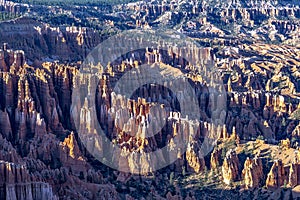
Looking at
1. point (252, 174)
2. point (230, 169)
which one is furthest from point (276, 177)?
point (230, 169)

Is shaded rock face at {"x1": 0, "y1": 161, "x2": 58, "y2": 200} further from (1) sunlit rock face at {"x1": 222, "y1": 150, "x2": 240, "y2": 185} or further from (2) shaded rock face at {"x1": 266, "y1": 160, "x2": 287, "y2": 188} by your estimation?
(2) shaded rock face at {"x1": 266, "y1": 160, "x2": 287, "y2": 188}

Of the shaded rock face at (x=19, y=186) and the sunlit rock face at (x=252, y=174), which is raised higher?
the shaded rock face at (x=19, y=186)

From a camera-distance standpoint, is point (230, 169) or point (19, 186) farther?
point (230, 169)

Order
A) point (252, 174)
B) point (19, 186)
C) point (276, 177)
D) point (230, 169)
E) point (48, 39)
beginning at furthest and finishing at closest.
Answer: point (48, 39) → point (230, 169) → point (252, 174) → point (276, 177) → point (19, 186)

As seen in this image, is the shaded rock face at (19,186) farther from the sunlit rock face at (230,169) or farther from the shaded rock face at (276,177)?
the shaded rock face at (276,177)

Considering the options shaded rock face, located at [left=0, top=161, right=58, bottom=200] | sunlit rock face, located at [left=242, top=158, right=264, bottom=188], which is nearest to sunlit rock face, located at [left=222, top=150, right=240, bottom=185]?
sunlit rock face, located at [left=242, top=158, right=264, bottom=188]

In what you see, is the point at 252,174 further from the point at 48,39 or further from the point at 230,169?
the point at 48,39

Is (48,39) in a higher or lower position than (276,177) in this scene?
higher

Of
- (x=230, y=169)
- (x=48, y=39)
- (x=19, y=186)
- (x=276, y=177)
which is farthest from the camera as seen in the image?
(x=48, y=39)

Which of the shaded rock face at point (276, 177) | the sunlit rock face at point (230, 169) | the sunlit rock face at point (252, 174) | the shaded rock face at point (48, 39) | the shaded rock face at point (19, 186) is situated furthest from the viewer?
the shaded rock face at point (48, 39)

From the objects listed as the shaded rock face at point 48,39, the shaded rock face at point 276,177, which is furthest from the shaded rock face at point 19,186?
the shaded rock face at point 48,39

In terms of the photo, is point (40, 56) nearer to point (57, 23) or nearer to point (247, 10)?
point (57, 23)
